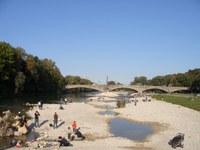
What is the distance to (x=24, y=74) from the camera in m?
99.2

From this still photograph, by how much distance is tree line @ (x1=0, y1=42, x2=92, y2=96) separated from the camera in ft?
264

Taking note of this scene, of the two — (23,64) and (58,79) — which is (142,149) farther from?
(58,79)

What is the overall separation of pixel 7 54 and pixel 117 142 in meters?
64.3

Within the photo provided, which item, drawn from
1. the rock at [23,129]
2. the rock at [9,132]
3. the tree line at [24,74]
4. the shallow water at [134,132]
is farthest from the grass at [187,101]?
the tree line at [24,74]

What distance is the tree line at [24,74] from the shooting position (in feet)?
264

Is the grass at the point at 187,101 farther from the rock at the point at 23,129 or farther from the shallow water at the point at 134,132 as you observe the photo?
the rock at the point at 23,129

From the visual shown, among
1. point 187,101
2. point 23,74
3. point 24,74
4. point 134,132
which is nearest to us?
point 134,132

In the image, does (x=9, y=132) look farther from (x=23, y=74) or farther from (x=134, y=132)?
(x=23, y=74)

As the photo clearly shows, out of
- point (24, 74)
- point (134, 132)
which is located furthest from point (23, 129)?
point (24, 74)

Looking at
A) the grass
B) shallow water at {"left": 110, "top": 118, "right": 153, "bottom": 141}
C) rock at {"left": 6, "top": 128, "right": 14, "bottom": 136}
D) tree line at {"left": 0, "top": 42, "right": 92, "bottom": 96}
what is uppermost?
tree line at {"left": 0, "top": 42, "right": 92, "bottom": 96}

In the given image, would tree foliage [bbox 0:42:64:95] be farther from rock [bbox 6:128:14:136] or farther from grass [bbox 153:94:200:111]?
rock [bbox 6:128:14:136]

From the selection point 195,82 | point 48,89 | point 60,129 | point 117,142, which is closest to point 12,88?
point 48,89

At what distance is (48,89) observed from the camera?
124875 mm

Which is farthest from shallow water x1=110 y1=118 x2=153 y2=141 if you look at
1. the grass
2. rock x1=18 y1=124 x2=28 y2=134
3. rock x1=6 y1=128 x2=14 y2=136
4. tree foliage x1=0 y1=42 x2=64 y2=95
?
tree foliage x1=0 y1=42 x2=64 y2=95
